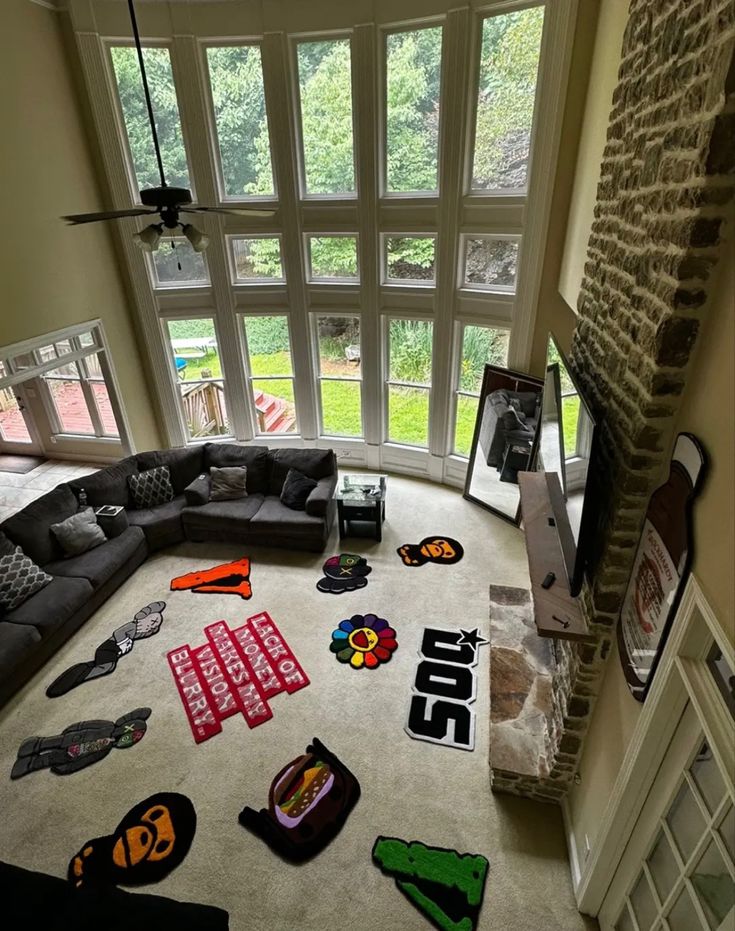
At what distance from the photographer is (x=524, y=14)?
4.64 metres

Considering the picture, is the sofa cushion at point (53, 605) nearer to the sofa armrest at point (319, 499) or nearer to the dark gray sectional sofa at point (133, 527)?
the dark gray sectional sofa at point (133, 527)

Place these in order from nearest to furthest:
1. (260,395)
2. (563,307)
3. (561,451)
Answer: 1. (561,451)
2. (563,307)
3. (260,395)

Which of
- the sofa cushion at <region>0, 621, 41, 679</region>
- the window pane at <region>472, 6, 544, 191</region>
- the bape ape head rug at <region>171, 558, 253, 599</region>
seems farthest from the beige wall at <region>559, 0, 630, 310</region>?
the sofa cushion at <region>0, 621, 41, 679</region>

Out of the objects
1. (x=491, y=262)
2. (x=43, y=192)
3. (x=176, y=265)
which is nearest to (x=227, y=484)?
(x=176, y=265)

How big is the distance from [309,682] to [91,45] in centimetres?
675

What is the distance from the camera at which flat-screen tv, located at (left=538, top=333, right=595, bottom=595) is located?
2410 mm

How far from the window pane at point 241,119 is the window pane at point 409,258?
Result: 163 cm

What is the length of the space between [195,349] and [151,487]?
2095mm

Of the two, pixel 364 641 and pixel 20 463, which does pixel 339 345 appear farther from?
pixel 20 463

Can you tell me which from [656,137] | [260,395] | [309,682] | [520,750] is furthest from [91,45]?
[520,750]

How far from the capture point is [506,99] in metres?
4.99

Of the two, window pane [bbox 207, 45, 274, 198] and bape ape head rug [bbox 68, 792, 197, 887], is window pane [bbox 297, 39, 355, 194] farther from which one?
bape ape head rug [bbox 68, 792, 197, 887]

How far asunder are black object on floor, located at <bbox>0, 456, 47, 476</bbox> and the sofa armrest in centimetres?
425

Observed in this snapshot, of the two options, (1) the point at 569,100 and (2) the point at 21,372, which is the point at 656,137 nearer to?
(1) the point at 569,100
